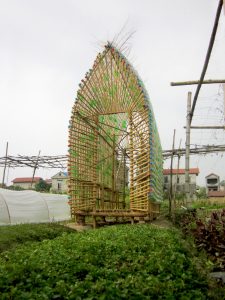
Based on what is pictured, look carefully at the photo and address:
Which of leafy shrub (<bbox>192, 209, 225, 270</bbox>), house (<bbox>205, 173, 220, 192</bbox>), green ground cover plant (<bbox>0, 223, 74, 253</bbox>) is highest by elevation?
house (<bbox>205, 173, 220, 192</bbox>)

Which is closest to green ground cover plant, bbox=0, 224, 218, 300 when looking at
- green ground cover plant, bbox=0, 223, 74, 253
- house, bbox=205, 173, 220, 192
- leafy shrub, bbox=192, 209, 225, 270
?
leafy shrub, bbox=192, 209, 225, 270

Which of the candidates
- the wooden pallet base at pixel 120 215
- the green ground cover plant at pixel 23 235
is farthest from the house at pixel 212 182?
the green ground cover plant at pixel 23 235

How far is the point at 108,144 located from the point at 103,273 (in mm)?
6840

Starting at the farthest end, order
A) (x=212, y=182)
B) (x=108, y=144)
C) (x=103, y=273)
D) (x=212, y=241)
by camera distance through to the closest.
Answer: (x=212, y=182), (x=108, y=144), (x=212, y=241), (x=103, y=273)

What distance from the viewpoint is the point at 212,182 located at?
44125mm

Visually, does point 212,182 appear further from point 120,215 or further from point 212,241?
point 212,241

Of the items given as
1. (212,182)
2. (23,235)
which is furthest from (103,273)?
(212,182)

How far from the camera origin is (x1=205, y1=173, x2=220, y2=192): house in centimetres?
4362

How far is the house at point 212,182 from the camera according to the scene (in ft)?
143

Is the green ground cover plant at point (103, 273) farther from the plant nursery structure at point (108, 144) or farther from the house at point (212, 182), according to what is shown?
the house at point (212, 182)

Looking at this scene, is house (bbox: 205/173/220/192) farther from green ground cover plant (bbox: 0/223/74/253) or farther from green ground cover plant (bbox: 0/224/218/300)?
green ground cover plant (bbox: 0/224/218/300)

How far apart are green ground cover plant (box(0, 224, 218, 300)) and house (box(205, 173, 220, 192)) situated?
4034 cm

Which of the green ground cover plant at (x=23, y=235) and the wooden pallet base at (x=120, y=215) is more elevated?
the wooden pallet base at (x=120, y=215)

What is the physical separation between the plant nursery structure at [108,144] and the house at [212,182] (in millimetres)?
35220
